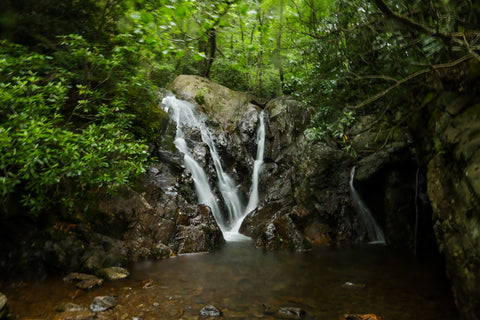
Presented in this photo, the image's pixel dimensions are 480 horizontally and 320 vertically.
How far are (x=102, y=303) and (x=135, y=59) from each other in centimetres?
575

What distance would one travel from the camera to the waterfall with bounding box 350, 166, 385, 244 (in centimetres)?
1005

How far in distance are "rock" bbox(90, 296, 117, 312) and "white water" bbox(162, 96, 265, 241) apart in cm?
548

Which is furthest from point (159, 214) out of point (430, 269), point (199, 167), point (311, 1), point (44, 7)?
point (430, 269)

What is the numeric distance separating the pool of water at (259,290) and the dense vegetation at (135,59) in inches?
64.6

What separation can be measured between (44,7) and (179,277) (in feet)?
19.4

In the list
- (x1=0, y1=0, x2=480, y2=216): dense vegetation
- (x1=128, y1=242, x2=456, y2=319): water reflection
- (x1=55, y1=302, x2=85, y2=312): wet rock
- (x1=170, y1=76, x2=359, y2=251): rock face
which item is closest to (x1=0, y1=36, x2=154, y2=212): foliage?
(x1=0, y1=0, x2=480, y2=216): dense vegetation

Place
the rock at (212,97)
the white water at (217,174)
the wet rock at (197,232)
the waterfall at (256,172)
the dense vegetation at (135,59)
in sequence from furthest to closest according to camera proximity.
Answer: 1. the rock at (212,97)
2. the waterfall at (256,172)
3. the white water at (217,174)
4. the wet rock at (197,232)
5. the dense vegetation at (135,59)

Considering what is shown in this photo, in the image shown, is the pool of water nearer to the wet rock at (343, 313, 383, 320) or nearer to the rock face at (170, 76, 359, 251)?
the wet rock at (343, 313, 383, 320)

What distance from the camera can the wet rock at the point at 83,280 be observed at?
4.83m

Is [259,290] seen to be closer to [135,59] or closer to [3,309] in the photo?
[3,309]

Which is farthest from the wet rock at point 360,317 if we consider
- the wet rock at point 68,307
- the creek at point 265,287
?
the wet rock at point 68,307

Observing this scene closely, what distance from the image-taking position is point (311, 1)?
5.17m

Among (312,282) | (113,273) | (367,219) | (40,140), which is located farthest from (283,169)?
(40,140)

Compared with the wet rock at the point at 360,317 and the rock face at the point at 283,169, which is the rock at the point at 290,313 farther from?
the rock face at the point at 283,169
